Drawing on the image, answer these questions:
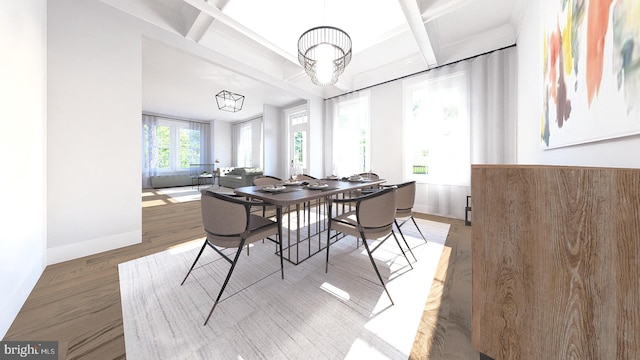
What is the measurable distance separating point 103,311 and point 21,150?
4.03 ft

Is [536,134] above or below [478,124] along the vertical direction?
below

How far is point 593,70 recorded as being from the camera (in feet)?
2.93

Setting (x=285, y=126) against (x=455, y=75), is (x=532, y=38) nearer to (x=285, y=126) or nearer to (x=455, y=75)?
(x=455, y=75)

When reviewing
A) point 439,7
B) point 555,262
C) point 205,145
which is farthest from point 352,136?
point 205,145

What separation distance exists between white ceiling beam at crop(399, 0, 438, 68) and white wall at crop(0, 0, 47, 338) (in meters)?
3.11

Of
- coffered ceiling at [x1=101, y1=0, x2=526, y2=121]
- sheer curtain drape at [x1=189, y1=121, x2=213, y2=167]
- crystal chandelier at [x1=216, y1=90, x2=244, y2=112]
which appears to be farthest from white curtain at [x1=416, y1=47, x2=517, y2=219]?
sheer curtain drape at [x1=189, y1=121, x2=213, y2=167]

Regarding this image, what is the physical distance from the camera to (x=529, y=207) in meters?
0.72

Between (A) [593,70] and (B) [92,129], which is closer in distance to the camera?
(A) [593,70]

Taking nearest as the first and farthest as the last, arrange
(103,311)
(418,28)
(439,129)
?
(103,311) → (418,28) → (439,129)

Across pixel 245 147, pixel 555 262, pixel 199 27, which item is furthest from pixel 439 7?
pixel 245 147

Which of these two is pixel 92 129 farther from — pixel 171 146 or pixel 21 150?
pixel 171 146

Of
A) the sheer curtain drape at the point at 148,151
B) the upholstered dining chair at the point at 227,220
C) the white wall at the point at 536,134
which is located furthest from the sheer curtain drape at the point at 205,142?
the white wall at the point at 536,134

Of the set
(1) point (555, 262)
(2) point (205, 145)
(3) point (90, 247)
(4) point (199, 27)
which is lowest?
(3) point (90, 247)

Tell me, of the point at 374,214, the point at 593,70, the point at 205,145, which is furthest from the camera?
the point at 205,145
